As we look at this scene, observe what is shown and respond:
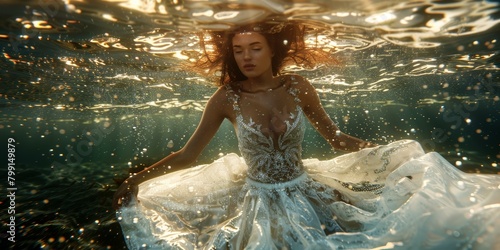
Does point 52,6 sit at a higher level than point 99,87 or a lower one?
higher

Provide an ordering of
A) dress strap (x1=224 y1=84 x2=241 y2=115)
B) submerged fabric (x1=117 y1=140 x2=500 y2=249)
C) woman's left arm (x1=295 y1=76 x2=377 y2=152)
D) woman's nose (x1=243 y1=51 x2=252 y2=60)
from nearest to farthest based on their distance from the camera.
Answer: submerged fabric (x1=117 y1=140 x2=500 y2=249) < woman's nose (x1=243 y1=51 x2=252 y2=60) < dress strap (x1=224 y1=84 x2=241 y2=115) < woman's left arm (x1=295 y1=76 x2=377 y2=152)

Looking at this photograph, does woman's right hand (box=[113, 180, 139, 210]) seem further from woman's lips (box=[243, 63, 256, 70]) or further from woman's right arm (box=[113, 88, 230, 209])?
woman's lips (box=[243, 63, 256, 70])

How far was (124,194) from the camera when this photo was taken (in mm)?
3889

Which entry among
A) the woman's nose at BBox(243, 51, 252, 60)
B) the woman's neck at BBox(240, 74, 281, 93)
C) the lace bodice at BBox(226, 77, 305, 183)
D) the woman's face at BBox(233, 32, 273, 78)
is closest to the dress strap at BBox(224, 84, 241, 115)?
the lace bodice at BBox(226, 77, 305, 183)

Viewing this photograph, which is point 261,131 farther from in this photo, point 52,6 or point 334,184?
point 52,6

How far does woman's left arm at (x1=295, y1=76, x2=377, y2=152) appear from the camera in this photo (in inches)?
191

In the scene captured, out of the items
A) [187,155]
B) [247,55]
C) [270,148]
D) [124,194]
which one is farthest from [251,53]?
[124,194]

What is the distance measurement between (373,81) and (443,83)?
5449 mm

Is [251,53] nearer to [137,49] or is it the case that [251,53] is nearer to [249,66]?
[249,66]

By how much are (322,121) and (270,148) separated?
128 centimetres

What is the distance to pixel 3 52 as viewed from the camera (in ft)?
34.2

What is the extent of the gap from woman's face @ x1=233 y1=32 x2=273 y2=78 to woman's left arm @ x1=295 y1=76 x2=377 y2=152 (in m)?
0.78

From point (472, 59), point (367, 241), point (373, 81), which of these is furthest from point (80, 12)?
point (373, 81)

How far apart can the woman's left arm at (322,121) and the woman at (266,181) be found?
0.06 feet
